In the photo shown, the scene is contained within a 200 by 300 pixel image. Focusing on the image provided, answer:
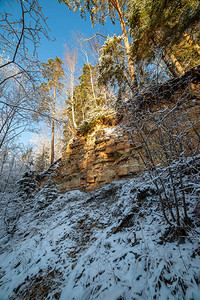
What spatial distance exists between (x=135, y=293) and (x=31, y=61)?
3832mm

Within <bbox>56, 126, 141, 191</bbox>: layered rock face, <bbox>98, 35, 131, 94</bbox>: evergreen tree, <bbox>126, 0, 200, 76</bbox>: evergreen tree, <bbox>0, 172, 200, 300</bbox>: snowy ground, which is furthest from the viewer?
<bbox>98, 35, 131, 94</bbox>: evergreen tree

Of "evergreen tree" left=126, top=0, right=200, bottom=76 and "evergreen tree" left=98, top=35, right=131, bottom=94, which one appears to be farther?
"evergreen tree" left=98, top=35, right=131, bottom=94

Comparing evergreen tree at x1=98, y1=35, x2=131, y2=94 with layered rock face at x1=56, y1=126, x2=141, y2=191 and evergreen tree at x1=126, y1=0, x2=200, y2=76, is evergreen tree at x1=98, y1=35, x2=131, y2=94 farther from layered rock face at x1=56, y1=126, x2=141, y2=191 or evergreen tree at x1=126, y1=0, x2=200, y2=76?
layered rock face at x1=56, y1=126, x2=141, y2=191

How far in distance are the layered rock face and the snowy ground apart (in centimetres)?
165

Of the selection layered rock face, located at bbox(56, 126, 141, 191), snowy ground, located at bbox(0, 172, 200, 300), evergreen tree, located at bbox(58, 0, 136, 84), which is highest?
evergreen tree, located at bbox(58, 0, 136, 84)

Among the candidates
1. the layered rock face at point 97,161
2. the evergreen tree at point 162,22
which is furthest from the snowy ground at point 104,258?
the evergreen tree at point 162,22

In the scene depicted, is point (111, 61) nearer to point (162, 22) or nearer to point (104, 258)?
point (162, 22)

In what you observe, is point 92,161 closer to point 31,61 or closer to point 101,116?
point 101,116

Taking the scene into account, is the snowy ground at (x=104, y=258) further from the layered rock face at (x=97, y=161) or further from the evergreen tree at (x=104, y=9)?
the evergreen tree at (x=104, y=9)

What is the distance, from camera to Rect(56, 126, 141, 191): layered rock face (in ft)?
16.7

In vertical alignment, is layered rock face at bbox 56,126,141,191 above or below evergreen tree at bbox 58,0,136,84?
below

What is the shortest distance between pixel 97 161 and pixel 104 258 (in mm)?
4072

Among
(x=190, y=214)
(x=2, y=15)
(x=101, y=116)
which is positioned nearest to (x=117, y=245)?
(x=190, y=214)

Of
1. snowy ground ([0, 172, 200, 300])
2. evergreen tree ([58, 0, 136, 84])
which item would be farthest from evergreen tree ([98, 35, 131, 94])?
snowy ground ([0, 172, 200, 300])
